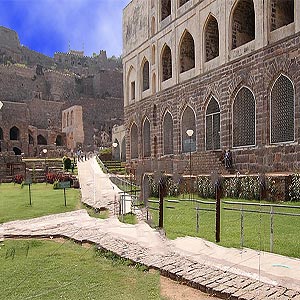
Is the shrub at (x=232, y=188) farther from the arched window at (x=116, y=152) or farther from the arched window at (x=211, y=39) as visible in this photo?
the arched window at (x=116, y=152)

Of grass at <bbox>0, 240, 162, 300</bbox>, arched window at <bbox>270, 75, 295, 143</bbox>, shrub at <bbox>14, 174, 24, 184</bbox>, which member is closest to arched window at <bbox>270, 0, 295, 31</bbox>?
arched window at <bbox>270, 75, 295, 143</bbox>

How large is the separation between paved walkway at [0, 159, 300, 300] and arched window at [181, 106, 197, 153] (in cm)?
1059

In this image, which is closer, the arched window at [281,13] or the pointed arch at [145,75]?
the arched window at [281,13]

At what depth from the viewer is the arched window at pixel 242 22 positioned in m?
16.3

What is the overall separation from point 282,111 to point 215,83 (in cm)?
424

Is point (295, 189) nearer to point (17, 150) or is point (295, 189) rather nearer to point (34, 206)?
point (34, 206)

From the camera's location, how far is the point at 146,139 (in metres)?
24.8

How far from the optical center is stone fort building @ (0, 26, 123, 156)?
146 ft

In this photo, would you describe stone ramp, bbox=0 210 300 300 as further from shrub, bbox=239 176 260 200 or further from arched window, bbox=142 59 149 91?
arched window, bbox=142 59 149 91

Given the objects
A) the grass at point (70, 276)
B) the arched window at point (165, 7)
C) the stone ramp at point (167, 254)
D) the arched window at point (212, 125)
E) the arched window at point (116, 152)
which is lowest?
the grass at point (70, 276)

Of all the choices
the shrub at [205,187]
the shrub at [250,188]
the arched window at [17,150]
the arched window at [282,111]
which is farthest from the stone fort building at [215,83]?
the arched window at [17,150]

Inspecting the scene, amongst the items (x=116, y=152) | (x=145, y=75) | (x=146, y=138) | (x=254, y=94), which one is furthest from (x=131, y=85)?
(x=254, y=94)

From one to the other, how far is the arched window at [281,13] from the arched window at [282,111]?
2279 mm

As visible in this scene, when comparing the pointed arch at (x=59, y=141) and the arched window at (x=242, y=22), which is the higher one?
the arched window at (x=242, y=22)
